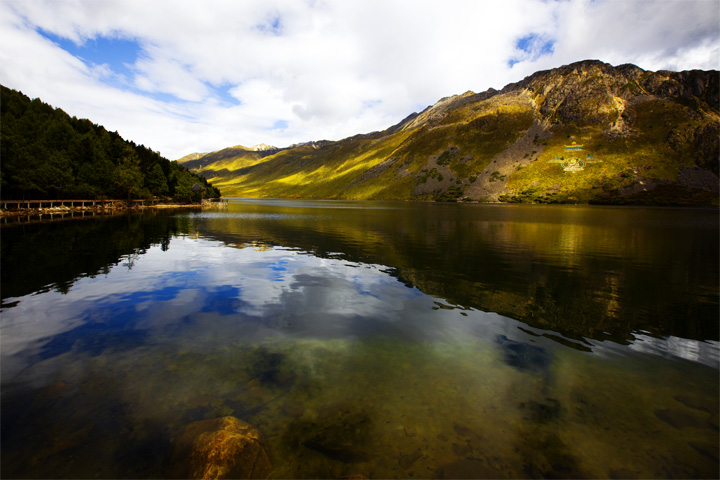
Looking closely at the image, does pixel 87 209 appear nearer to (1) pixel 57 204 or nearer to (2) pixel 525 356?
(1) pixel 57 204

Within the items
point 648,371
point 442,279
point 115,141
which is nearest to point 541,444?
point 648,371

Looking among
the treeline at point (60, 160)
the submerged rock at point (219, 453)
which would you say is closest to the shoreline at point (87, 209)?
the treeline at point (60, 160)

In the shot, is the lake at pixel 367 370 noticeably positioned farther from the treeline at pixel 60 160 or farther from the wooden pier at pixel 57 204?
the treeline at pixel 60 160

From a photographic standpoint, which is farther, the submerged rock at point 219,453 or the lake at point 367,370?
the lake at point 367,370

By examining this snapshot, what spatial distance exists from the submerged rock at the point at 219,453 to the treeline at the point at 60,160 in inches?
3471

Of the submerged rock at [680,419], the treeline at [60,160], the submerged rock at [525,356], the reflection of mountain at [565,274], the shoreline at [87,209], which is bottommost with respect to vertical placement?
the submerged rock at [680,419]

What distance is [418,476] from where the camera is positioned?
664cm

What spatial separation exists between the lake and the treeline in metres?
66.4

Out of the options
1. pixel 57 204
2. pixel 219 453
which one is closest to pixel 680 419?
pixel 219 453

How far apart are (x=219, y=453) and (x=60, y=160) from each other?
4153 inches

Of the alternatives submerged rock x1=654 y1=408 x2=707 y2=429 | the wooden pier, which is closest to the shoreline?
the wooden pier

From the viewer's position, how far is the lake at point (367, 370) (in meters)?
7.21

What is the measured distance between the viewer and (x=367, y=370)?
10.8 meters

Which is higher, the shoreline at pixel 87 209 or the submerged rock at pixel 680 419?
the shoreline at pixel 87 209
